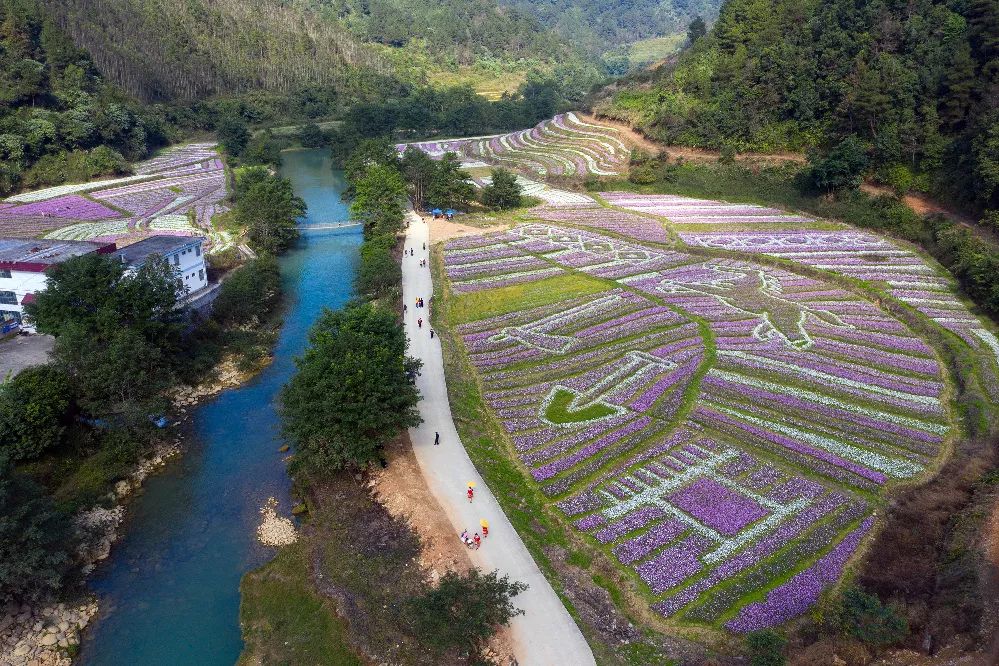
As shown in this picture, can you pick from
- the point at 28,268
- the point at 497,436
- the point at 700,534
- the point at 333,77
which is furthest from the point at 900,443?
the point at 333,77

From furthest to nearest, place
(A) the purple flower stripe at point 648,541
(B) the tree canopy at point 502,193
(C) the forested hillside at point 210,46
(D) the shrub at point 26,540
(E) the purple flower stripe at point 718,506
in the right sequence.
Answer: (C) the forested hillside at point 210,46
(B) the tree canopy at point 502,193
(E) the purple flower stripe at point 718,506
(A) the purple flower stripe at point 648,541
(D) the shrub at point 26,540

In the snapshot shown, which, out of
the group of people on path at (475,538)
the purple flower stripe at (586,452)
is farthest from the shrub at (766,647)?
the purple flower stripe at (586,452)

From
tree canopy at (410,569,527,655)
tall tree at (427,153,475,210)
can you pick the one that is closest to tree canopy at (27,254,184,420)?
tree canopy at (410,569,527,655)

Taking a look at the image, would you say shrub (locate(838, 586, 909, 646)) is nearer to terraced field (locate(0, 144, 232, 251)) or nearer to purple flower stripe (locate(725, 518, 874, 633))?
purple flower stripe (locate(725, 518, 874, 633))

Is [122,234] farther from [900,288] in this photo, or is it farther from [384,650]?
[900,288]

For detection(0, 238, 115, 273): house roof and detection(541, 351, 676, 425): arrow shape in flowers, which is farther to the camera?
detection(0, 238, 115, 273): house roof

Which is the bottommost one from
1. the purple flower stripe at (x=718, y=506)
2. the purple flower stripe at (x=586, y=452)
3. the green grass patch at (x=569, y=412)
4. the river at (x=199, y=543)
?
the river at (x=199, y=543)

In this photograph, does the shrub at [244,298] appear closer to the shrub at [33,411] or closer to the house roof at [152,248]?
the house roof at [152,248]
